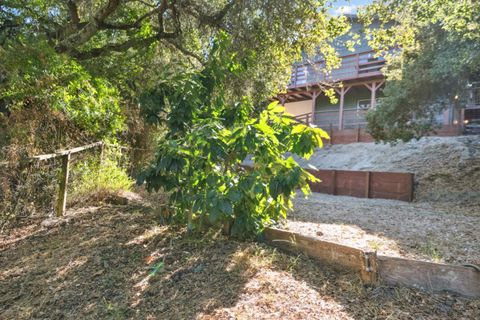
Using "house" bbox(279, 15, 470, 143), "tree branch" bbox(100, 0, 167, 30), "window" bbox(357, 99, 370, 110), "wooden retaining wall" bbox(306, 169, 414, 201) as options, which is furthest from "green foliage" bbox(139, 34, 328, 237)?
"window" bbox(357, 99, 370, 110)

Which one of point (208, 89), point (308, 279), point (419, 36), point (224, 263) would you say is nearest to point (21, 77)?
point (208, 89)

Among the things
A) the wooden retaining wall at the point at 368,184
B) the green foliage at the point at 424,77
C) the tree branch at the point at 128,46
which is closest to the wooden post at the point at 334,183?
the wooden retaining wall at the point at 368,184

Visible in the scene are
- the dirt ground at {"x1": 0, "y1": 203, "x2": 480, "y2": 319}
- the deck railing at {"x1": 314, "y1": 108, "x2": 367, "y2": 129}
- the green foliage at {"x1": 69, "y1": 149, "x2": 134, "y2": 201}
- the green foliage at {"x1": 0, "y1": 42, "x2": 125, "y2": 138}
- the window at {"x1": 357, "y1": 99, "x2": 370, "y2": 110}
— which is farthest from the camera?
the window at {"x1": 357, "y1": 99, "x2": 370, "y2": 110}

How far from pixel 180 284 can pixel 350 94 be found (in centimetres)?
1763

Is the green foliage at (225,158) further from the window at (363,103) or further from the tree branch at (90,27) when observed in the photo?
the window at (363,103)

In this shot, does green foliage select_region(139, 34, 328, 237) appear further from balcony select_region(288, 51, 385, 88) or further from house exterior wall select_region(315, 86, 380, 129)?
house exterior wall select_region(315, 86, 380, 129)

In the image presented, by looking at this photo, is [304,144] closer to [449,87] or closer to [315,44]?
[315,44]

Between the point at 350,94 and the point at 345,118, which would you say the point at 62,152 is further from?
the point at 350,94

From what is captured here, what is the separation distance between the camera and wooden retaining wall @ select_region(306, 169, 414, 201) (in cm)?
949

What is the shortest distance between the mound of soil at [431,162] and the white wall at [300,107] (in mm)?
5947

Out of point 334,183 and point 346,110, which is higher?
point 346,110

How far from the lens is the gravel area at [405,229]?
3.72 meters

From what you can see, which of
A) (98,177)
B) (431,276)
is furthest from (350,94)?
(431,276)

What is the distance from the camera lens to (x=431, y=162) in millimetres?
10773
